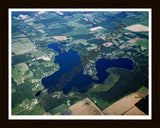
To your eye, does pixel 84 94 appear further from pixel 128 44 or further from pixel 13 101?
pixel 128 44

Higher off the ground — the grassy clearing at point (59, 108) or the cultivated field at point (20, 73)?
the cultivated field at point (20, 73)

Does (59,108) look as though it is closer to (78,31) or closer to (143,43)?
(143,43)

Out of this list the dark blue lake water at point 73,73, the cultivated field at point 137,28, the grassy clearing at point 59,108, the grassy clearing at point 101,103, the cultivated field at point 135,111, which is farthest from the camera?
the cultivated field at point 137,28

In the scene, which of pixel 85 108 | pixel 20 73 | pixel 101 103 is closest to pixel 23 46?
pixel 20 73

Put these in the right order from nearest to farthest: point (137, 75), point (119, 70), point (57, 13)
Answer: point (137, 75) → point (119, 70) → point (57, 13)

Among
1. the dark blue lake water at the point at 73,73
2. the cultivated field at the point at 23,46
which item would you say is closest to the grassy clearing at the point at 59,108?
the dark blue lake water at the point at 73,73

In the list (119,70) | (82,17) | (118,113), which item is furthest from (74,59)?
(82,17)

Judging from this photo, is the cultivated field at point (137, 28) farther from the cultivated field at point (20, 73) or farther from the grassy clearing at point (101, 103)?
the cultivated field at point (20, 73)
